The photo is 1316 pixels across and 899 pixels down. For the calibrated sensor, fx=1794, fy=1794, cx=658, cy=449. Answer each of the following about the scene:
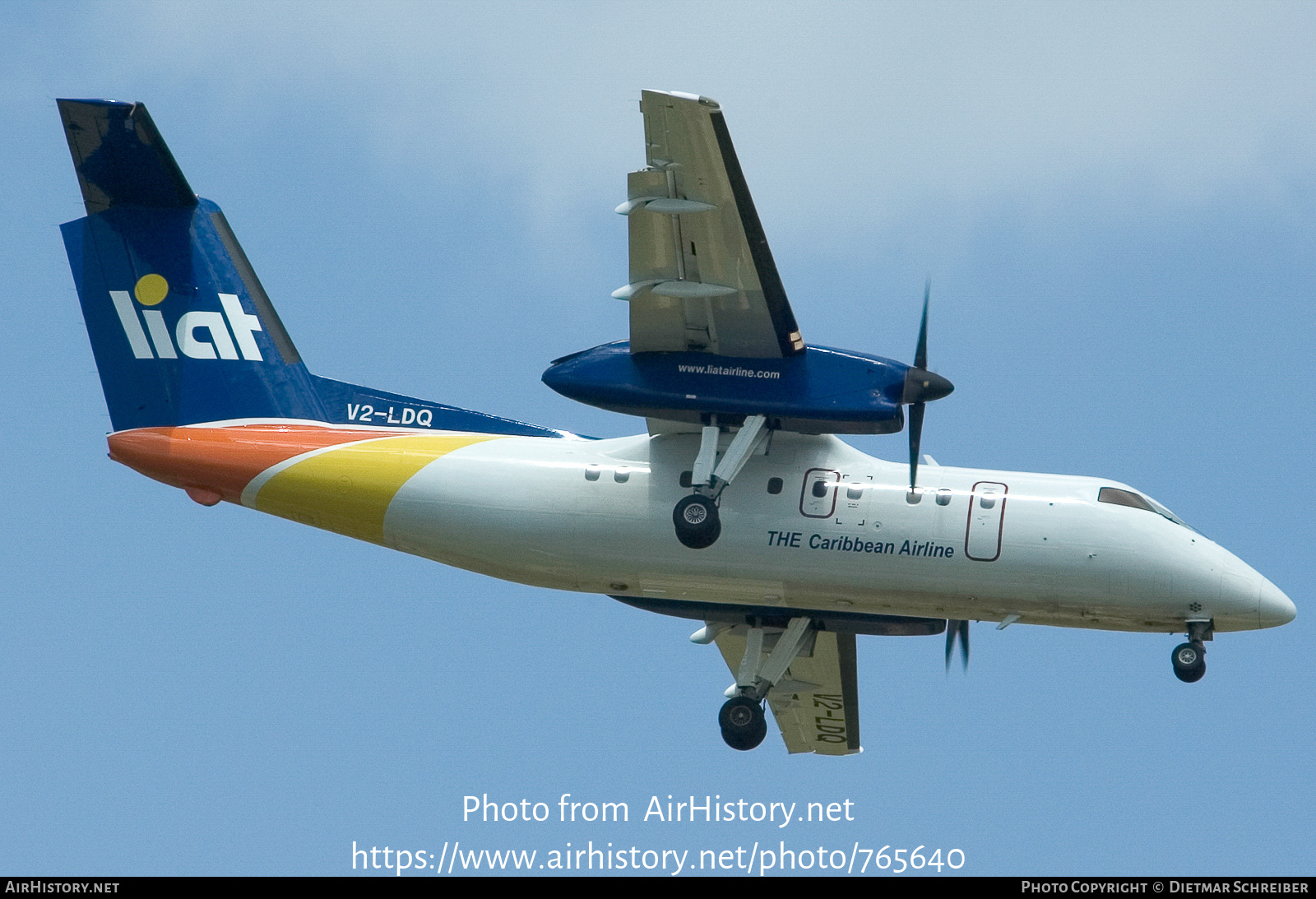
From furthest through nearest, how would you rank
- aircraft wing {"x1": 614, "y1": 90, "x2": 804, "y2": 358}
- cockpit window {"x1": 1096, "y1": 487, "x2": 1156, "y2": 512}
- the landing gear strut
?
the landing gear strut < cockpit window {"x1": 1096, "y1": 487, "x2": 1156, "y2": 512} < aircraft wing {"x1": 614, "y1": 90, "x2": 804, "y2": 358}

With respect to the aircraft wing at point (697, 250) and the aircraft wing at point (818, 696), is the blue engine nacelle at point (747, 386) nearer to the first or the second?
the aircraft wing at point (697, 250)

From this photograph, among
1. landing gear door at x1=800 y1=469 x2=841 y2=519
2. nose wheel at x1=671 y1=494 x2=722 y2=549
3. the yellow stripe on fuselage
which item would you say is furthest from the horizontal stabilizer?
landing gear door at x1=800 y1=469 x2=841 y2=519

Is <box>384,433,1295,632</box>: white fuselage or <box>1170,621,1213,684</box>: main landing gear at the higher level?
<box>384,433,1295,632</box>: white fuselage

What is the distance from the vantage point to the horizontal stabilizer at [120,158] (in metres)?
21.6

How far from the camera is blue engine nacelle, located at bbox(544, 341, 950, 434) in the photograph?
66.3 feet

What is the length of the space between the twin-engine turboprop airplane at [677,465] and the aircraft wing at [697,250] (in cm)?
3

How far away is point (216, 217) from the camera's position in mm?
23391

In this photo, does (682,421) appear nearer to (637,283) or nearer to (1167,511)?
(637,283)

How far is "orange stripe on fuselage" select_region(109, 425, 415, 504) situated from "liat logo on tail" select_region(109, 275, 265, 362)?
106 cm

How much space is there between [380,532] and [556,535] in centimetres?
225

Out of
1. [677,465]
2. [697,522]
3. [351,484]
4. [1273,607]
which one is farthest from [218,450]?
[1273,607]

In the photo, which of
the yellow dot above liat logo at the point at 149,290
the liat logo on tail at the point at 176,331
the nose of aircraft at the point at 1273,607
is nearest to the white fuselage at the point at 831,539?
the nose of aircraft at the point at 1273,607

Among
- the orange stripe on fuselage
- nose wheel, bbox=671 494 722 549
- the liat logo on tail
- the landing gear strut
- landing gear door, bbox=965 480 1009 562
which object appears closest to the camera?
nose wheel, bbox=671 494 722 549

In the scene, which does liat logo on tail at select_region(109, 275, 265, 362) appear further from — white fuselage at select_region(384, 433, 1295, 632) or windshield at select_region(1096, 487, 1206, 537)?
windshield at select_region(1096, 487, 1206, 537)
